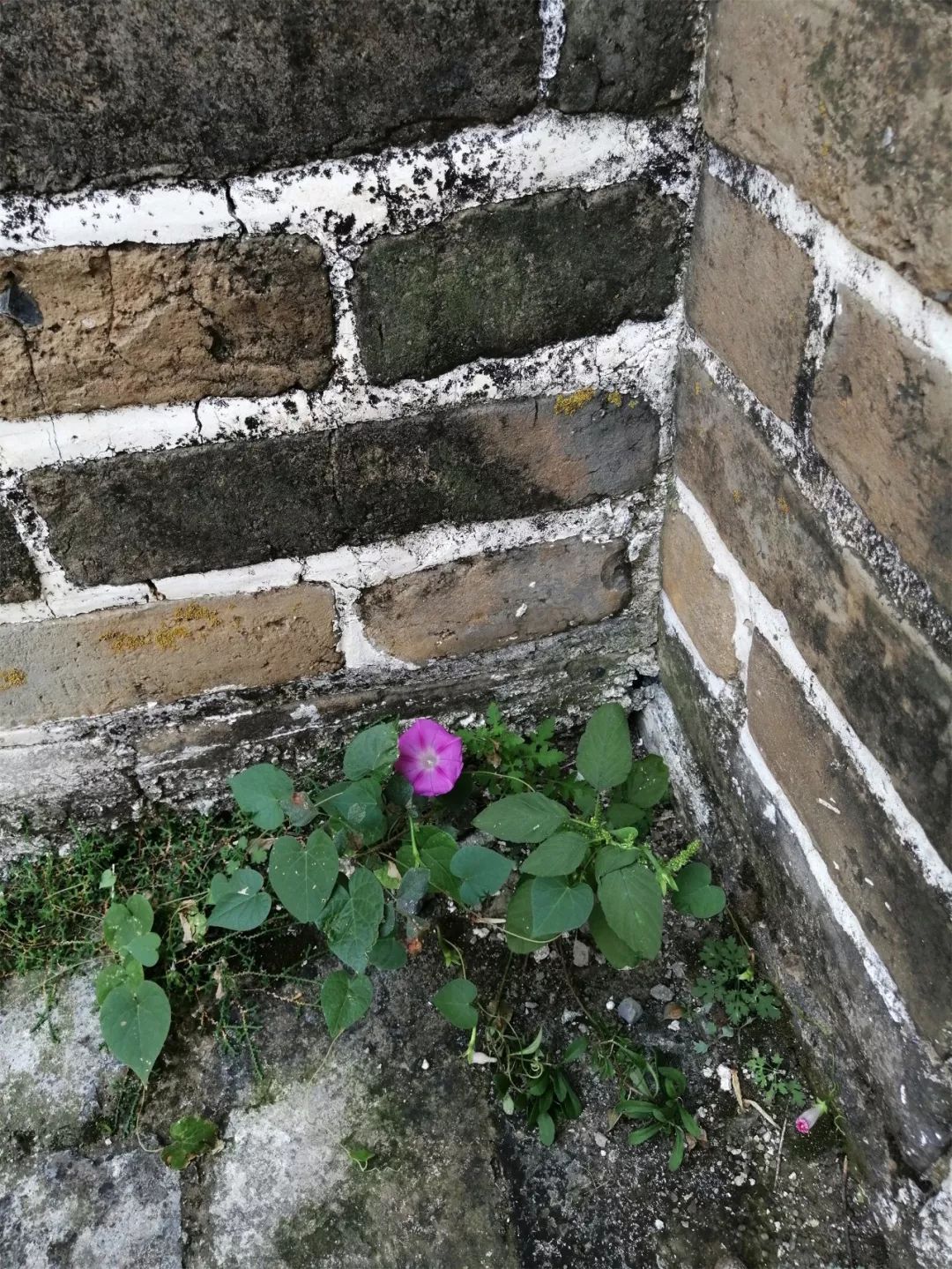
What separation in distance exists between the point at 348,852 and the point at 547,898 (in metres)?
0.30

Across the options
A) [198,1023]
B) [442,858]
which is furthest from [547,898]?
[198,1023]

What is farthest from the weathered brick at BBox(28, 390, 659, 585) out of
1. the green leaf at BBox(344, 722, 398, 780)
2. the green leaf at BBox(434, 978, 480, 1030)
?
the green leaf at BBox(434, 978, 480, 1030)

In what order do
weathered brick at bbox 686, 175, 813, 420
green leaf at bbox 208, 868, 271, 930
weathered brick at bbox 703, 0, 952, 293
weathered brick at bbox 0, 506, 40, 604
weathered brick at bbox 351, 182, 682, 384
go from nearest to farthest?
weathered brick at bbox 703, 0, 952, 293 < weathered brick at bbox 686, 175, 813, 420 < weathered brick at bbox 351, 182, 682, 384 < weathered brick at bbox 0, 506, 40, 604 < green leaf at bbox 208, 868, 271, 930

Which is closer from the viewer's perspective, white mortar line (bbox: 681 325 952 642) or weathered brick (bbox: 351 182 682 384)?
white mortar line (bbox: 681 325 952 642)

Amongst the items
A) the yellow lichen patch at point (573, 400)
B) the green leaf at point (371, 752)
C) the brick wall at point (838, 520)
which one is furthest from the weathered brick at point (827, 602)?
the green leaf at point (371, 752)

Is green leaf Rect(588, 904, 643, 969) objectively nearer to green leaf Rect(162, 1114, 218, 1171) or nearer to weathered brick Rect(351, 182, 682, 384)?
green leaf Rect(162, 1114, 218, 1171)

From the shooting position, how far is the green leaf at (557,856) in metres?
1.09

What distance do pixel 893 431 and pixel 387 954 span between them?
84 cm

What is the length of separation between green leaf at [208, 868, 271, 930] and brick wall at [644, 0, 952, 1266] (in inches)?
25.2

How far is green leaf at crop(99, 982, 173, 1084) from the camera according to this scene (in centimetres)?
112

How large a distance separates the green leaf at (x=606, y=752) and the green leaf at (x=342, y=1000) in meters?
0.38

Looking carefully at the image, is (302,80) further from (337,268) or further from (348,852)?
(348,852)

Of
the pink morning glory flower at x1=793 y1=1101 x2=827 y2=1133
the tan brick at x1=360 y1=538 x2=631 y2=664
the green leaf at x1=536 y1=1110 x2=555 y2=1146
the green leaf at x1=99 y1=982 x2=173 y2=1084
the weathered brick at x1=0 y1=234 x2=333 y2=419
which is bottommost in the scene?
the green leaf at x1=536 y1=1110 x2=555 y2=1146

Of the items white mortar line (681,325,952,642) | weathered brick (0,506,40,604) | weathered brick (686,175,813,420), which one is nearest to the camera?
white mortar line (681,325,952,642)
